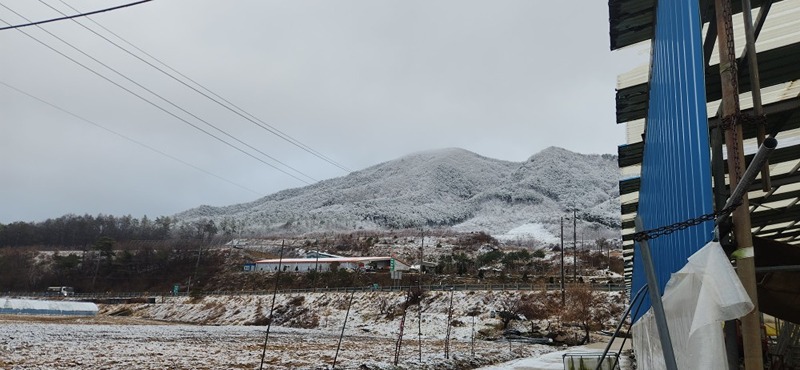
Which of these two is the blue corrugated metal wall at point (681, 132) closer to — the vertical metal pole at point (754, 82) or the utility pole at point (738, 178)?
the utility pole at point (738, 178)

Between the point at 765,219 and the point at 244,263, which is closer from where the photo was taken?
the point at 765,219

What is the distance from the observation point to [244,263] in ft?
300

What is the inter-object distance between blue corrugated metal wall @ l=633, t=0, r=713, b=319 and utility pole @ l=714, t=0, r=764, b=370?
0.60 feet

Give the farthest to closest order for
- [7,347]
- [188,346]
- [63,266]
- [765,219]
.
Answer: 1. [63,266]
2. [188,346]
3. [7,347]
4. [765,219]

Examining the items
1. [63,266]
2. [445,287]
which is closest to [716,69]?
[445,287]

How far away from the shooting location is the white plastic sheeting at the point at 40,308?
52938 millimetres

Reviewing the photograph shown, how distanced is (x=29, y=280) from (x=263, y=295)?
2605 inches

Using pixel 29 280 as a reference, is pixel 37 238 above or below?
above

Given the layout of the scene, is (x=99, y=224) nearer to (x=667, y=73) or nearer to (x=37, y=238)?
(x=37, y=238)

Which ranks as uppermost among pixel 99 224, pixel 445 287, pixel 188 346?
pixel 99 224

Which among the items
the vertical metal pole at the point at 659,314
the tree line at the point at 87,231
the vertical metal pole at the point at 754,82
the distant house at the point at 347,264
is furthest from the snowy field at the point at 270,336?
the tree line at the point at 87,231

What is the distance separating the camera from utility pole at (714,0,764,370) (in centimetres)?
314

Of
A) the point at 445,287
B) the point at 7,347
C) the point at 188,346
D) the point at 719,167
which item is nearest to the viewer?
the point at 719,167

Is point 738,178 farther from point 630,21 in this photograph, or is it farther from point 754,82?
point 630,21
